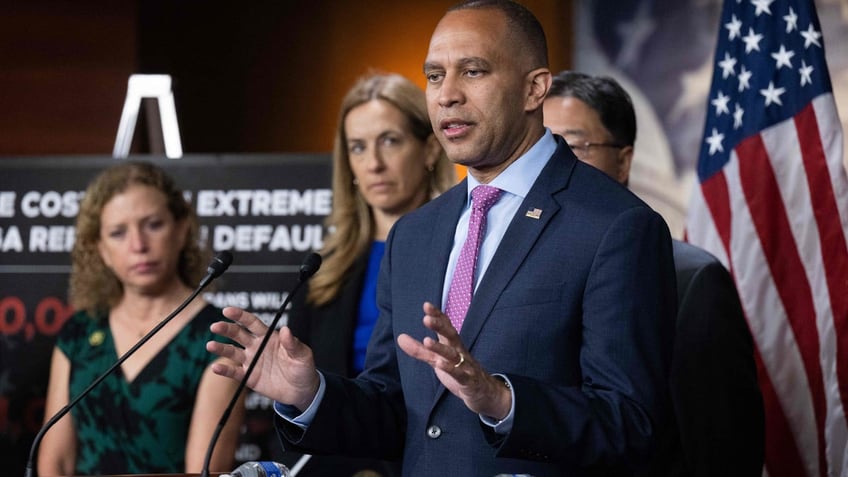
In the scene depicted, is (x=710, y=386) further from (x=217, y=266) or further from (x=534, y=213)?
(x=217, y=266)

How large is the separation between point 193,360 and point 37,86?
2788mm

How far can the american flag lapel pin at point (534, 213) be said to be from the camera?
2020 millimetres

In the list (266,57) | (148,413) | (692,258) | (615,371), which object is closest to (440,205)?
(615,371)

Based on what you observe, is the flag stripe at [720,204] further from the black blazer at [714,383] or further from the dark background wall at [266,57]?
the dark background wall at [266,57]

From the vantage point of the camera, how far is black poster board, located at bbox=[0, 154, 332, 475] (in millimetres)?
4301

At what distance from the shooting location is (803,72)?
3.56m

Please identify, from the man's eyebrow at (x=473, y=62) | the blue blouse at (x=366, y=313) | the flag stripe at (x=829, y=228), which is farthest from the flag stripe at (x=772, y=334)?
the man's eyebrow at (x=473, y=62)

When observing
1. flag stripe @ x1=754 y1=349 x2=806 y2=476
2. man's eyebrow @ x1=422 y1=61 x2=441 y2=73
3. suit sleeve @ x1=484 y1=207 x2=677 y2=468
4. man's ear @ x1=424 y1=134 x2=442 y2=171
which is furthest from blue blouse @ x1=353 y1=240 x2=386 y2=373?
suit sleeve @ x1=484 y1=207 x2=677 y2=468

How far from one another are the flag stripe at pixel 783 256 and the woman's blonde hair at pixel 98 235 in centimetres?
173

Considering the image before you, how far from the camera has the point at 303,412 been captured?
203 centimetres

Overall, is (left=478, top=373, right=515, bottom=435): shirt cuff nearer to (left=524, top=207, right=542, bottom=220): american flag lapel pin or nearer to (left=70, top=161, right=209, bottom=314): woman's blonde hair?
(left=524, top=207, right=542, bottom=220): american flag lapel pin

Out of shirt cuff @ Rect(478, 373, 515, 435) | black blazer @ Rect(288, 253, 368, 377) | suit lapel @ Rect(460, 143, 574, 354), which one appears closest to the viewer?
shirt cuff @ Rect(478, 373, 515, 435)

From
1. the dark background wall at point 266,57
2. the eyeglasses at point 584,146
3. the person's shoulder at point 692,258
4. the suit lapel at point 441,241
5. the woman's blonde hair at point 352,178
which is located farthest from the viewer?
the dark background wall at point 266,57

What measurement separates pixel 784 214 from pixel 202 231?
2.07m
